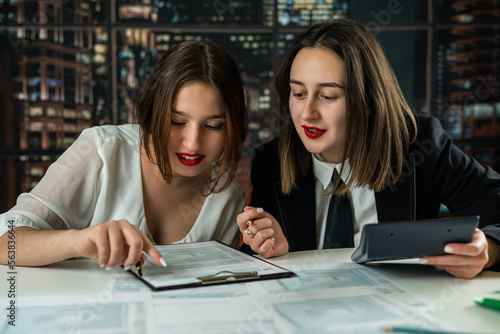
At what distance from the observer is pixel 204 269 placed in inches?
42.3

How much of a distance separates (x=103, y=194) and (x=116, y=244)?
1.93 ft

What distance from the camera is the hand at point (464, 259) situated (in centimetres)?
103

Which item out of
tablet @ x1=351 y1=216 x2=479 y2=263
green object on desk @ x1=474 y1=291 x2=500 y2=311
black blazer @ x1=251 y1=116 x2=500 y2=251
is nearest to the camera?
green object on desk @ x1=474 y1=291 x2=500 y2=311

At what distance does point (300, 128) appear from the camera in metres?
1.58

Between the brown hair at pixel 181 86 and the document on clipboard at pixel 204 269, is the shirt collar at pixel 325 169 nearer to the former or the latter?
the brown hair at pixel 181 86

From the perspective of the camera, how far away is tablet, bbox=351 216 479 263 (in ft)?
3.15

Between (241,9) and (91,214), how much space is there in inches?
109

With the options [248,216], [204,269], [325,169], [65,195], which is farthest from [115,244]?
[325,169]

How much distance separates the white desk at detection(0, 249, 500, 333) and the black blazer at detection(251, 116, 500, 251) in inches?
15.6

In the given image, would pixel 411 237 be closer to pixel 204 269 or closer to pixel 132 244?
pixel 204 269

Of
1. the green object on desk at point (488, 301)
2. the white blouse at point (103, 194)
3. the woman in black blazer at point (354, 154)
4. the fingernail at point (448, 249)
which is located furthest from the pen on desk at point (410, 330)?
the white blouse at point (103, 194)

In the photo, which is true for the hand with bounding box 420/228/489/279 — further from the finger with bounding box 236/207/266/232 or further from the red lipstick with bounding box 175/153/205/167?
the red lipstick with bounding box 175/153/205/167

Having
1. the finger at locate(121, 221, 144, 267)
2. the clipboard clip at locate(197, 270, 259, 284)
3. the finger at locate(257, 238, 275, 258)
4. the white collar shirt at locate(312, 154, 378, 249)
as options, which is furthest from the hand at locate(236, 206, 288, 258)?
the white collar shirt at locate(312, 154, 378, 249)

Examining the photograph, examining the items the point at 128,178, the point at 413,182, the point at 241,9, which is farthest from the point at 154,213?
the point at 241,9
